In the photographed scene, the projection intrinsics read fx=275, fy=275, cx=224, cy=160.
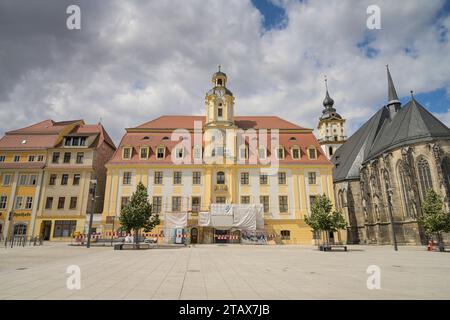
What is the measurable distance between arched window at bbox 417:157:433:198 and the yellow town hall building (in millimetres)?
10175

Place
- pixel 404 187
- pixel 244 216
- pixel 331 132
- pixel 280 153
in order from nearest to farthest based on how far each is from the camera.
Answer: pixel 244 216 < pixel 404 187 < pixel 280 153 < pixel 331 132

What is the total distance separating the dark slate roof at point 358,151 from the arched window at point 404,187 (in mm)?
9975

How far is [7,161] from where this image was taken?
37438 millimetres

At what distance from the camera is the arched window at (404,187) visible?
34344mm

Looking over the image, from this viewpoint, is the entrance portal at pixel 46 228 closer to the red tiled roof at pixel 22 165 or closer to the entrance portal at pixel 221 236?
the red tiled roof at pixel 22 165

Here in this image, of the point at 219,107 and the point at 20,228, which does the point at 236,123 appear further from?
the point at 20,228

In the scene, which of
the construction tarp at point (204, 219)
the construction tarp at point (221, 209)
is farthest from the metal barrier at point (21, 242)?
the construction tarp at point (221, 209)

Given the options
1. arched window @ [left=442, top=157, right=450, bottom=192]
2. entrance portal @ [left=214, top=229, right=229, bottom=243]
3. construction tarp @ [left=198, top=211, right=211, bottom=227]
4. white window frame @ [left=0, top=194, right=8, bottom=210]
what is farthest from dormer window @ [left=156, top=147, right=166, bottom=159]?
arched window @ [left=442, top=157, right=450, bottom=192]

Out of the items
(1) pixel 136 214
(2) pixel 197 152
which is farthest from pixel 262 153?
(1) pixel 136 214

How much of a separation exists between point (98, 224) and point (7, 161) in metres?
16.4

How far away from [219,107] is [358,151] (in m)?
26.5

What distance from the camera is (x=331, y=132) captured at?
68750 millimetres
